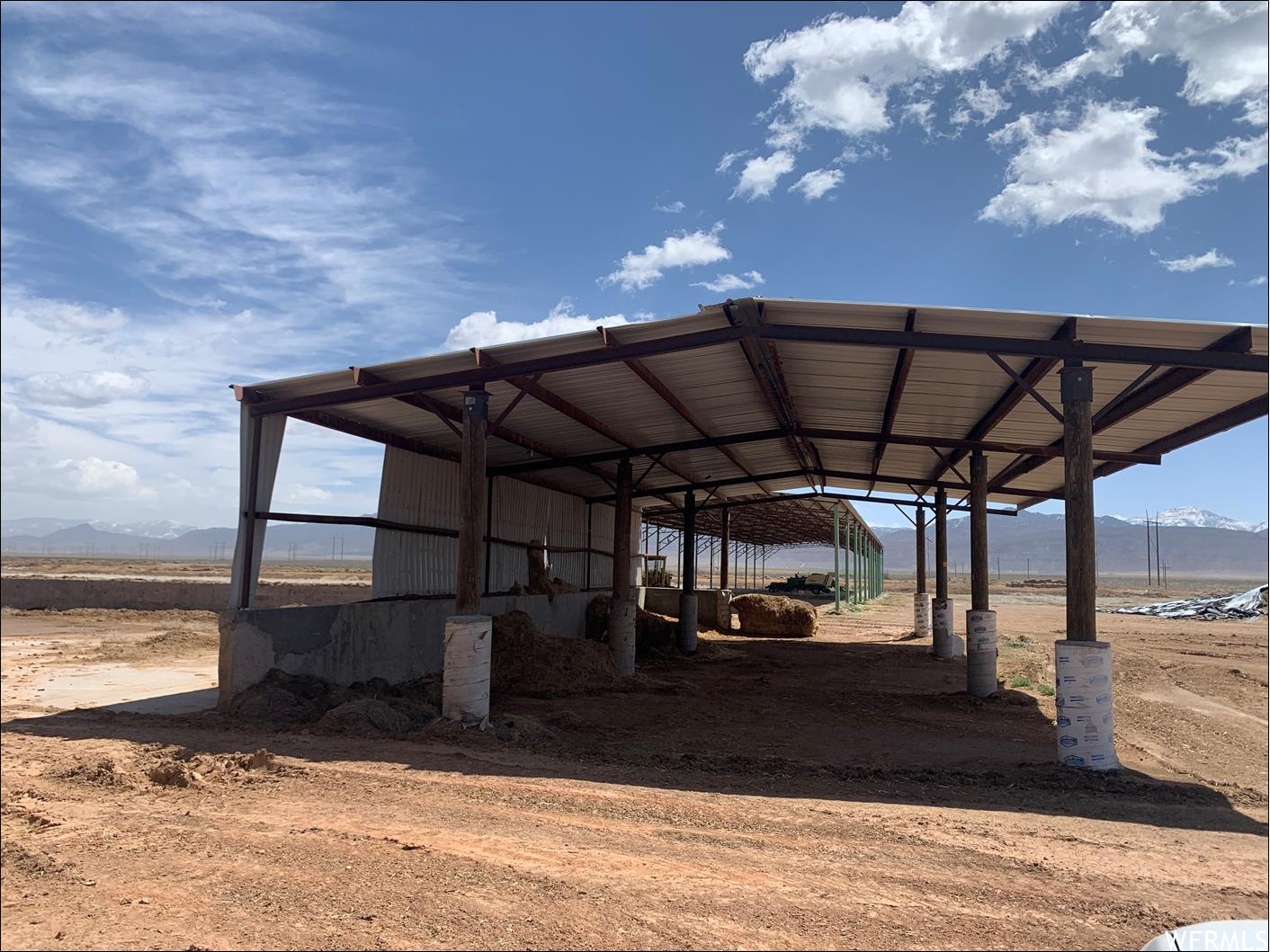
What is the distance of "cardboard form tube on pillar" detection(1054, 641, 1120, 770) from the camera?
915cm

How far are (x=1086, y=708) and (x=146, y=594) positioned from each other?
3151 cm

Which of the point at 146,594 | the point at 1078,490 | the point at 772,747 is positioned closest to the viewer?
the point at 1078,490

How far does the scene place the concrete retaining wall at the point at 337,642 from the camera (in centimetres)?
1146

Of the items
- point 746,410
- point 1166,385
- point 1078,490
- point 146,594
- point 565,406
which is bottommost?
point 146,594

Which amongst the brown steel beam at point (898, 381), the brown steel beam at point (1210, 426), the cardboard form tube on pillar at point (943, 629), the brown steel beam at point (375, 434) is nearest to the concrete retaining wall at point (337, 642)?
the brown steel beam at point (375, 434)

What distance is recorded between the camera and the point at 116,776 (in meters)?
7.73

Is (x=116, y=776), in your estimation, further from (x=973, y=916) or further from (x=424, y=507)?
(x=424, y=507)

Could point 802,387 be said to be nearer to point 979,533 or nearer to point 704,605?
point 979,533

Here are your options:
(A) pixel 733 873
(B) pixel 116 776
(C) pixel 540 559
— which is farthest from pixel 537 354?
(C) pixel 540 559

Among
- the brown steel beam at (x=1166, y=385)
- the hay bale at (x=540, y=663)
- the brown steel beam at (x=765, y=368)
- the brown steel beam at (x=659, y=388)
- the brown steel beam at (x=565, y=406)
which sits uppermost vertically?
the brown steel beam at (x=765, y=368)

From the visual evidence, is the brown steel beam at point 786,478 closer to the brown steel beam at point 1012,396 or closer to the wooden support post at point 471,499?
the brown steel beam at point 1012,396

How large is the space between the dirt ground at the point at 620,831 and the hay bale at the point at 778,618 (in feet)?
52.7

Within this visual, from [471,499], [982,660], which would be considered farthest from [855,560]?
[471,499]

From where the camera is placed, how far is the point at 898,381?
13.2 m
